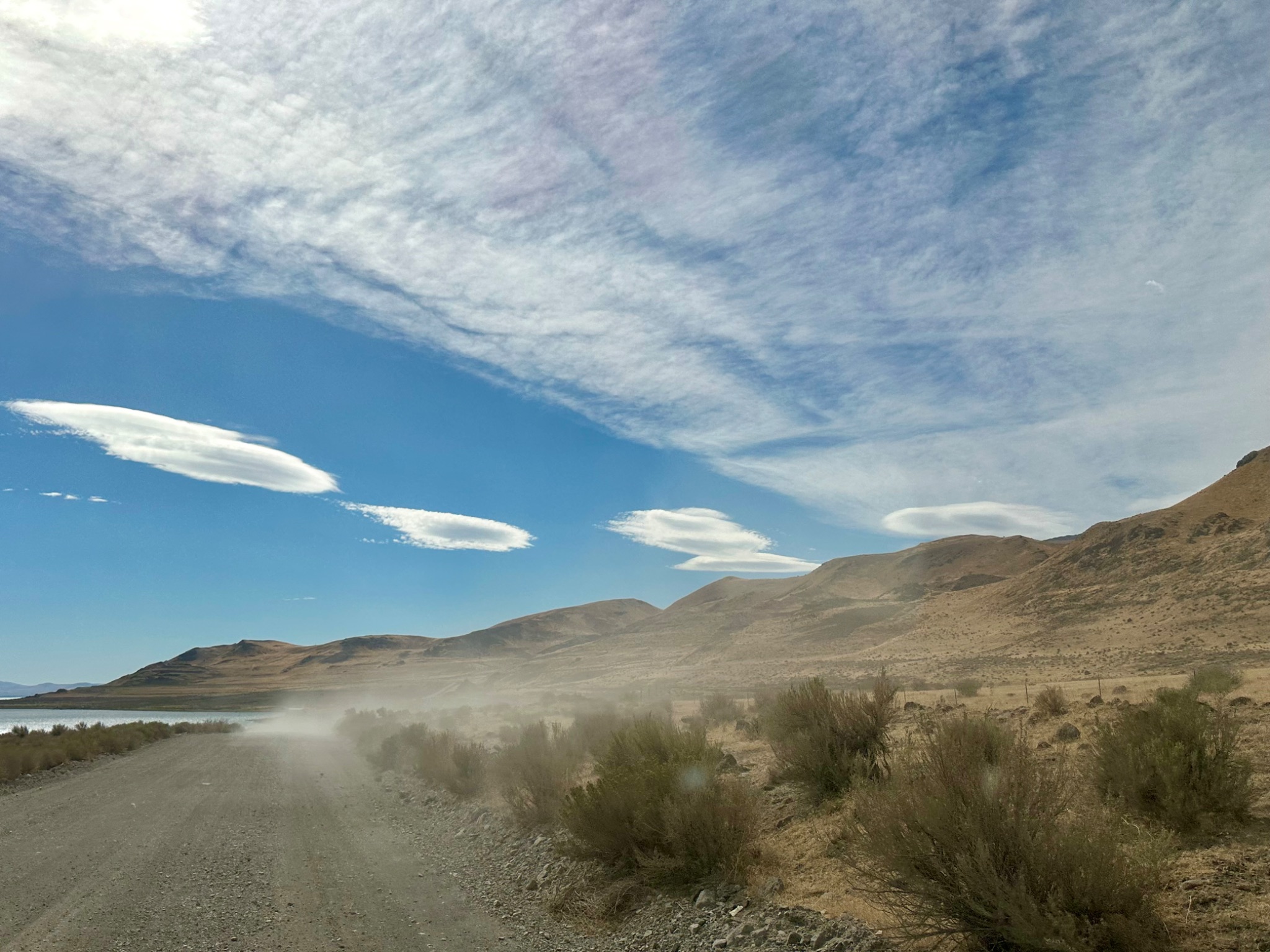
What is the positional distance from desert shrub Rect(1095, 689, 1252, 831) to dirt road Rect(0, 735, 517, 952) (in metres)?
7.13

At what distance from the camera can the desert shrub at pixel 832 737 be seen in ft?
38.8

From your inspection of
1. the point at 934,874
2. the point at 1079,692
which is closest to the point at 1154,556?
the point at 1079,692

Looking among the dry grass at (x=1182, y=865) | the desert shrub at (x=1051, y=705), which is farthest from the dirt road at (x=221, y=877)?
the desert shrub at (x=1051, y=705)

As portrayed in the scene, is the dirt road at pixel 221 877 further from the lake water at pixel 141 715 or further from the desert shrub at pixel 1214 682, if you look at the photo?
the lake water at pixel 141 715

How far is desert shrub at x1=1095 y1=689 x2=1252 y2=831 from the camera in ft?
25.6

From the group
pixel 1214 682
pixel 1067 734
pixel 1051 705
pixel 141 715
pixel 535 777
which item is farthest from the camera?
pixel 141 715

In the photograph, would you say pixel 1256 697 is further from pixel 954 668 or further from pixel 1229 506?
pixel 1229 506

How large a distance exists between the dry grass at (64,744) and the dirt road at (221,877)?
18.9ft

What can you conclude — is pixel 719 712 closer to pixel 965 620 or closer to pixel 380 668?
pixel 965 620

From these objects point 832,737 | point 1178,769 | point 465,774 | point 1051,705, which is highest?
point 832,737

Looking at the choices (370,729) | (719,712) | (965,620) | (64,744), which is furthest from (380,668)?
(719,712)

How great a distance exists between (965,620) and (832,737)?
75.4m

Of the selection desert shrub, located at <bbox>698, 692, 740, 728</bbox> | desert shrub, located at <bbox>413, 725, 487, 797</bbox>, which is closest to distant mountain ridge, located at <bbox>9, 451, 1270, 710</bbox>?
desert shrub, located at <bbox>698, 692, 740, 728</bbox>

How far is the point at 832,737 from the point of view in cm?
1227
